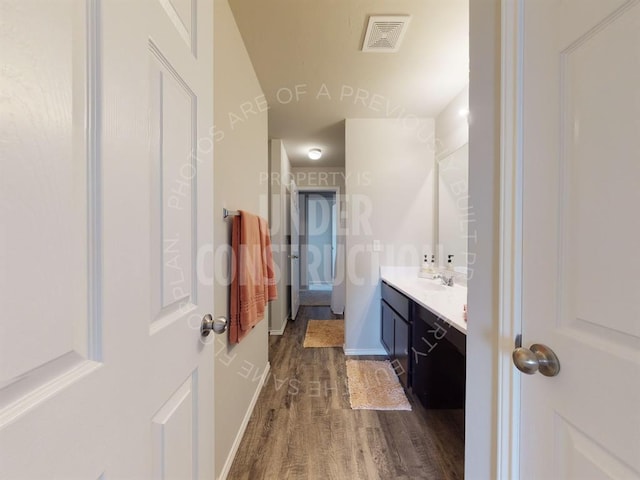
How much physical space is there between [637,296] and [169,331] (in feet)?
2.99

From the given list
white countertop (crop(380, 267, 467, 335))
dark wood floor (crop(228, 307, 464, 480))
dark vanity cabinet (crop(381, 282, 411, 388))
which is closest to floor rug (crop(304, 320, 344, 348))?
dark vanity cabinet (crop(381, 282, 411, 388))

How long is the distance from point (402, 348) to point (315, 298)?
3.55 m

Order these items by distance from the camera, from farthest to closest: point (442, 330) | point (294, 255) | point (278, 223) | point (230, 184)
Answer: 1. point (294, 255)
2. point (278, 223)
3. point (442, 330)
4. point (230, 184)

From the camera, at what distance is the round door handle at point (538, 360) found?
611mm

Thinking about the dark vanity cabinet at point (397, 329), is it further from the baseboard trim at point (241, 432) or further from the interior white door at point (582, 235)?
the interior white door at point (582, 235)

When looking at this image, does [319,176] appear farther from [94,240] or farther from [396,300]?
[94,240]

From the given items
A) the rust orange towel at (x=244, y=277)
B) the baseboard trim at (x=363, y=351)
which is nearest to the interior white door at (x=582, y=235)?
the rust orange towel at (x=244, y=277)

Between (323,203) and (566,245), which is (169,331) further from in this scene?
(323,203)

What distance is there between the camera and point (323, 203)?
22.5 feet

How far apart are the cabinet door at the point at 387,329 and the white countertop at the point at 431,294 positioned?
0.27 m

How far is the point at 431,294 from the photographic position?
208 cm

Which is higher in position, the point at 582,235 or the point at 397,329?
the point at 582,235

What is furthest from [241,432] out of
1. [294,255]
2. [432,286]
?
[294,255]

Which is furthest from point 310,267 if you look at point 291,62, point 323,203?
point 291,62
